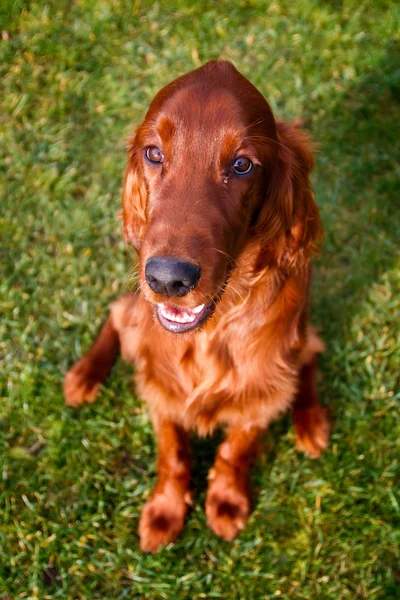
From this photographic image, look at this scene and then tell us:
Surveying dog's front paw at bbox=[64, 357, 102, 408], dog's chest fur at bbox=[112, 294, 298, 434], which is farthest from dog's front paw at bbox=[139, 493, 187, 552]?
dog's front paw at bbox=[64, 357, 102, 408]

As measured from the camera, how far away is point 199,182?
8.21 feet

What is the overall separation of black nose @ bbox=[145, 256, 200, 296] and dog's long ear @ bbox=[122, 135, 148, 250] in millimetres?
648

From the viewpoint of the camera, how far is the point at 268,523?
12.1 feet

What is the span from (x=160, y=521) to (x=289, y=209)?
6.23 ft

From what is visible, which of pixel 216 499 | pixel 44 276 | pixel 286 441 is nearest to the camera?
pixel 216 499

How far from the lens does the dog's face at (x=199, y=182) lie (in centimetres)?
236

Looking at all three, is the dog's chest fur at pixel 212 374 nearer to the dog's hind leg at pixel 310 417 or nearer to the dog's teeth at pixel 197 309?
the dog's teeth at pixel 197 309

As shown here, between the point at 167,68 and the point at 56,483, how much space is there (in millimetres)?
3418

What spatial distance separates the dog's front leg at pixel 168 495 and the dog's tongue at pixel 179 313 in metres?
1.00

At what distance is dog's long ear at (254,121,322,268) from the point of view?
2805mm

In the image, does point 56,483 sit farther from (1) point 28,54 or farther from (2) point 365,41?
(2) point 365,41

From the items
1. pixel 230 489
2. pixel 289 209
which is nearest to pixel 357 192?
pixel 289 209

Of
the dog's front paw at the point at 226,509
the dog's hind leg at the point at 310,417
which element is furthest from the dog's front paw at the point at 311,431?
the dog's front paw at the point at 226,509

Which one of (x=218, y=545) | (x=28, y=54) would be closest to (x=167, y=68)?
(x=28, y=54)
